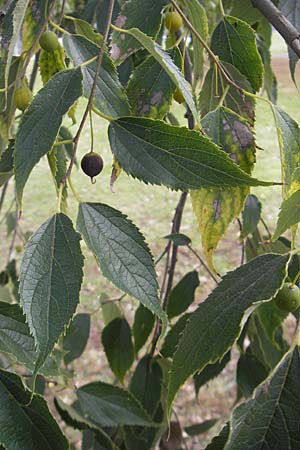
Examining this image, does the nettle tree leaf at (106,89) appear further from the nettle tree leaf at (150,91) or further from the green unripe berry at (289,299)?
the green unripe berry at (289,299)

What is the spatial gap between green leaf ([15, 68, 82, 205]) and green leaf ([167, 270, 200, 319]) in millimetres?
705

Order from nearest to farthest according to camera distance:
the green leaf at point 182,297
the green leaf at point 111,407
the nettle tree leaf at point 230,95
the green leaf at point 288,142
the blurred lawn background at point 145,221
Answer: the green leaf at point 288,142
the nettle tree leaf at point 230,95
the green leaf at point 111,407
the green leaf at point 182,297
the blurred lawn background at point 145,221

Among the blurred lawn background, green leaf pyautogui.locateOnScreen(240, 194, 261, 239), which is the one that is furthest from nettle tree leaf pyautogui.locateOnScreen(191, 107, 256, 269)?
the blurred lawn background

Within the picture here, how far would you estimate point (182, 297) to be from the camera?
3.92 feet

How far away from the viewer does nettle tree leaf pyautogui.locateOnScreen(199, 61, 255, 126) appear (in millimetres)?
647

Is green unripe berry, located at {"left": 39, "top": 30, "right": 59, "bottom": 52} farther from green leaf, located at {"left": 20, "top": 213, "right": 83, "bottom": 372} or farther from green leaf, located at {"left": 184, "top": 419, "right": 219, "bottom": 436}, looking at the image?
green leaf, located at {"left": 184, "top": 419, "right": 219, "bottom": 436}

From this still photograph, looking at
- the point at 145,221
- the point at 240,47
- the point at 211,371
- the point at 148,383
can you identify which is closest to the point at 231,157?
the point at 240,47

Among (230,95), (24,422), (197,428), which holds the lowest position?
(197,428)

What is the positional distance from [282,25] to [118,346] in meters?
0.74

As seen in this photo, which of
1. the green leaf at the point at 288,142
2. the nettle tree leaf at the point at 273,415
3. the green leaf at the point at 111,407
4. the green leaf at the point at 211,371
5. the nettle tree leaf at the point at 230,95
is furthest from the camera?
the green leaf at the point at 211,371

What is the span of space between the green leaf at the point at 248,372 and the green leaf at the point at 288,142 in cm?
63

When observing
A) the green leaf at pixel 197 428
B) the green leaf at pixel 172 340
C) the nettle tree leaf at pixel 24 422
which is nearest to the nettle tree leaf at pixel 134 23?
the nettle tree leaf at pixel 24 422

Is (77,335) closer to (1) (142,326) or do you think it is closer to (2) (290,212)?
(1) (142,326)

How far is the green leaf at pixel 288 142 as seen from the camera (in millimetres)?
545
